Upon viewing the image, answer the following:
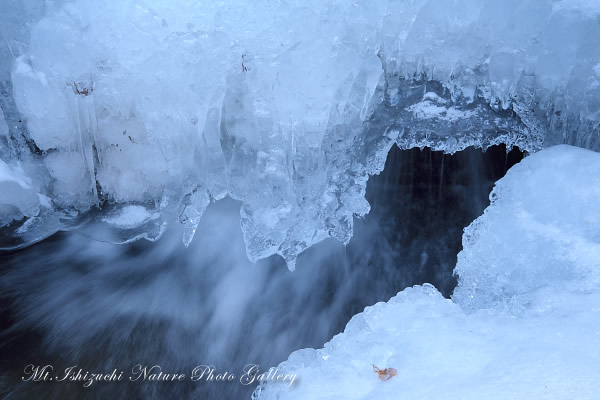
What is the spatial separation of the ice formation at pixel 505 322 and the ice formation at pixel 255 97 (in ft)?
1.96

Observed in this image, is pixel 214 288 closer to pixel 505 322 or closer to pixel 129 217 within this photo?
pixel 129 217

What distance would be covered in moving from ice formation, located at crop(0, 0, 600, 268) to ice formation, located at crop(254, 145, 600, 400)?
0.60 m

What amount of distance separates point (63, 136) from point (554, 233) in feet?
8.74

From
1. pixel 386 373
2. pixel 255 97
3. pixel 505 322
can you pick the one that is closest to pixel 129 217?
pixel 255 97

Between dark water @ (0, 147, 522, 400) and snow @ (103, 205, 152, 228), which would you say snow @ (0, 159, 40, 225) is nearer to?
dark water @ (0, 147, 522, 400)

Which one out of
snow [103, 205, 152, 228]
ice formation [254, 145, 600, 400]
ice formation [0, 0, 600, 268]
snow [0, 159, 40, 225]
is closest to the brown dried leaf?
ice formation [254, 145, 600, 400]

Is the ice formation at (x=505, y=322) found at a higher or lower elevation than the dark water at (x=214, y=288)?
higher

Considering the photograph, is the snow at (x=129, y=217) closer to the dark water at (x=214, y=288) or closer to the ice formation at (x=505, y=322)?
the dark water at (x=214, y=288)

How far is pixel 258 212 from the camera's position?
2715 mm

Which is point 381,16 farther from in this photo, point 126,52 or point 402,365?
point 402,365

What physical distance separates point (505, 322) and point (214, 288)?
1615mm

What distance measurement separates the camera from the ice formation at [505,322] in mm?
1522

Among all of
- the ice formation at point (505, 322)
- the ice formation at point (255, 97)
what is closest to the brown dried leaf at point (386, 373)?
the ice formation at point (505, 322)

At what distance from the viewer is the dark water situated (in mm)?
2309
